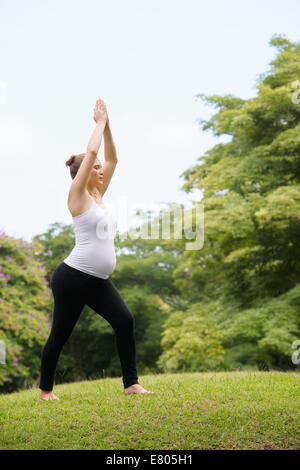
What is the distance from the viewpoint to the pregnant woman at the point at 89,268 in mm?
3771

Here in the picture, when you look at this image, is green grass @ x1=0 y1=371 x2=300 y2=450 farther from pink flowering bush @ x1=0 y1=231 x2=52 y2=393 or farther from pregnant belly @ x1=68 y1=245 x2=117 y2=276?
pink flowering bush @ x1=0 y1=231 x2=52 y2=393

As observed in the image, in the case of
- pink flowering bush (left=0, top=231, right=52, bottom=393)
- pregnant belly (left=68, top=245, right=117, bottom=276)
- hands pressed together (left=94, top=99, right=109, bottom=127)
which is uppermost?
hands pressed together (left=94, top=99, right=109, bottom=127)

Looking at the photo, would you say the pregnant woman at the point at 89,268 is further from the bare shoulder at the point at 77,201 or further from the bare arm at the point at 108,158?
the bare arm at the point at 108,158

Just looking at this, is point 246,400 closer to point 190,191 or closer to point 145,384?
point 145,384

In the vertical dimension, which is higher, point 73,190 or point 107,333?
point 73,190

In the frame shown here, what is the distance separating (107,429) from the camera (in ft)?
10.5

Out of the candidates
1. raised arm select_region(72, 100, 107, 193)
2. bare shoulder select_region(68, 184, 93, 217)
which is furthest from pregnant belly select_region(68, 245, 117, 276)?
raised arm select_region(72, 100, 107, 193)

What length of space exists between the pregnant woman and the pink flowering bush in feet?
33.8

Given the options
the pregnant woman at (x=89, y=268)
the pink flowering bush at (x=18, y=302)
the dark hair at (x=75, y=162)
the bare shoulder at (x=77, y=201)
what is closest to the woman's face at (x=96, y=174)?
the pregnant woman at (x=89, y=268)

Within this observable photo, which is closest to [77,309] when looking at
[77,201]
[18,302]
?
[77,201]

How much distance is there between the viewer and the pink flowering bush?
45.5 ft

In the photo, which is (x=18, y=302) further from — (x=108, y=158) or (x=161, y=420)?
(x=161, y=420)

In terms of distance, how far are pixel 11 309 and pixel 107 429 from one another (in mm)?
11450

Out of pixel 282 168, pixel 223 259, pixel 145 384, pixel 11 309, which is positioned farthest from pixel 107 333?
pixel 145 384
